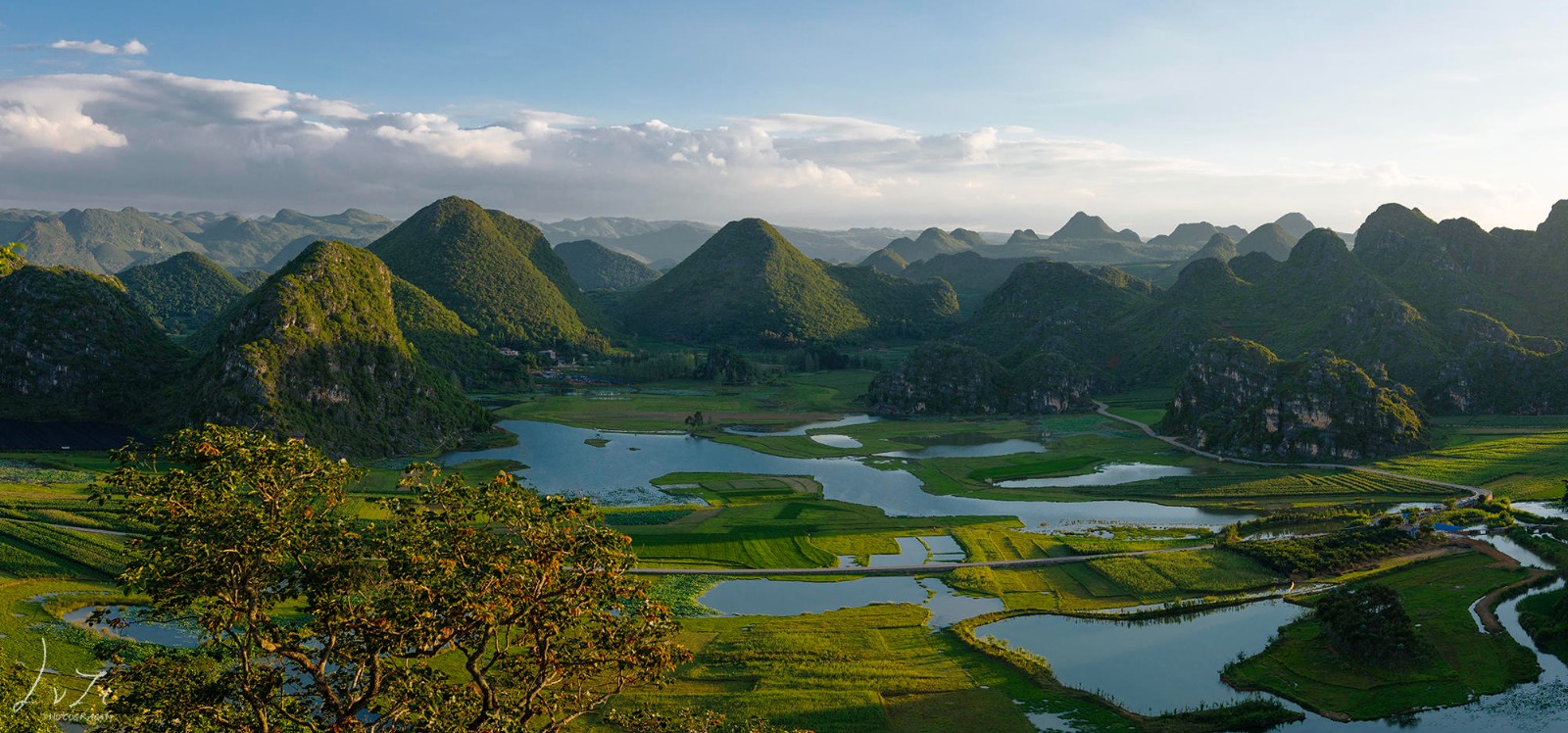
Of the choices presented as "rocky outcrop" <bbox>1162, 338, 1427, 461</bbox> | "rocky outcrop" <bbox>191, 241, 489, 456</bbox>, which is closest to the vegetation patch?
"rocky outcrop" <bbox>1162, 338, 1427, 461</bbox>

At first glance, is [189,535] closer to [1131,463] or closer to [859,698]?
[859,698]

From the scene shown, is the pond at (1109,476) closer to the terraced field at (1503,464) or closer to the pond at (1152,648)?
the terraced field at (1503,464)

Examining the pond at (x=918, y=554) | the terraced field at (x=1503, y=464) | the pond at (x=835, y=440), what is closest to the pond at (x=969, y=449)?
the pond at (x=835, y=440)

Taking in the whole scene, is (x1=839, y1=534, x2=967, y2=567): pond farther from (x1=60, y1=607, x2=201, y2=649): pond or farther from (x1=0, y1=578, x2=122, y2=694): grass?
(x1=0, y1=578, x2=122, y2=694): grass

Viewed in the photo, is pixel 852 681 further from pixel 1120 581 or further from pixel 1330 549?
pixel 1330 549

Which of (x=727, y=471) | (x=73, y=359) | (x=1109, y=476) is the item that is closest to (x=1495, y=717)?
(x=1109, y=476)
